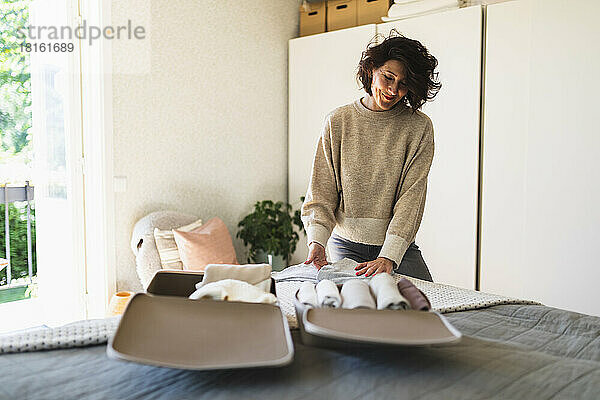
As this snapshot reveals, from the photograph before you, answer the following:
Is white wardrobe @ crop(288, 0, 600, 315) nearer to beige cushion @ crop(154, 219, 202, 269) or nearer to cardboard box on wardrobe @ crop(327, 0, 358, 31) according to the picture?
cardboard box on wardrobe @ crop(327, 0, 358, 31)

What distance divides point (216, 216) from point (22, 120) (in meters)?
1.30

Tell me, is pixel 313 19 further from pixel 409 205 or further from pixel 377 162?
pixel 409 205

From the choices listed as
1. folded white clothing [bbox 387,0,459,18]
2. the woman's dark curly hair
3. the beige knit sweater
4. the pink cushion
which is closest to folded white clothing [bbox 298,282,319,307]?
the beige knit sweater

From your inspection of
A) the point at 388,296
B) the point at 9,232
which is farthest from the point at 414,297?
the point at 9,232

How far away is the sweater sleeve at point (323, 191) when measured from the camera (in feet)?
6.72

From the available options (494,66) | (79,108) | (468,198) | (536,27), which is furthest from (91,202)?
(536,27)

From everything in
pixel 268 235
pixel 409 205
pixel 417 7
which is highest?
pixel 417 7

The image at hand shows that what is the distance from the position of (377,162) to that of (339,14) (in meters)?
2.19

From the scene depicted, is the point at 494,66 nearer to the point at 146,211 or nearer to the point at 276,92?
the point at 276,92

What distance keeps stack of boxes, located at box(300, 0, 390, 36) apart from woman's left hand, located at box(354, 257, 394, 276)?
2317mm

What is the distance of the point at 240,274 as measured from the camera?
128cm

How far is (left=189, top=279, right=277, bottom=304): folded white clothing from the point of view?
1.11 m

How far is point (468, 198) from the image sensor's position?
3277mm

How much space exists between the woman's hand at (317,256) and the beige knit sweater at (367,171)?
23mm
